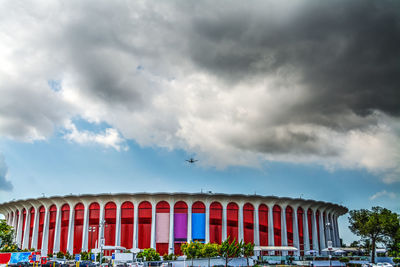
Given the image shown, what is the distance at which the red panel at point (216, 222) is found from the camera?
81.5m

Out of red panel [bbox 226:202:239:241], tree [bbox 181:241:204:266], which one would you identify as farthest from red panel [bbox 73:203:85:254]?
red panel [bbox 226:202:239:241]

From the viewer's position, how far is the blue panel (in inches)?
3182

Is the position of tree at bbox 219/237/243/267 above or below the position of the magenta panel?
below

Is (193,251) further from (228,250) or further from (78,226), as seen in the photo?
(78,226)

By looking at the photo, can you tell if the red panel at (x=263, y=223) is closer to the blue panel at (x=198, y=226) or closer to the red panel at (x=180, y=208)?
the blue panel at (x=198, y=226)

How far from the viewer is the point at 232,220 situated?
274 ft

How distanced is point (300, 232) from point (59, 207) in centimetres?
5606

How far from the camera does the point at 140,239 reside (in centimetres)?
8088

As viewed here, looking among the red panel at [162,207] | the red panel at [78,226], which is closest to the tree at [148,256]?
the red panel at [162,207]

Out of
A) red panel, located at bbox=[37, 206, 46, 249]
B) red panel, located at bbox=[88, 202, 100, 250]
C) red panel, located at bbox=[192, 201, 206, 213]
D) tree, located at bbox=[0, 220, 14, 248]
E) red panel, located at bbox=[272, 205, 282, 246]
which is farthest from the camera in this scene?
red panel, located at bbox=[37, 206, 46, 249]

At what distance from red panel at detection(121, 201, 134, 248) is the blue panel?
13.3 metres

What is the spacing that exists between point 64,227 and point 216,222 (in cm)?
3424

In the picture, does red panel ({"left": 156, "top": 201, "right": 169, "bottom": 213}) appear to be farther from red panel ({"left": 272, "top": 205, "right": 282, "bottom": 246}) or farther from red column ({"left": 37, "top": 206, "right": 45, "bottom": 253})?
red column ({"left": 37, "top": 206, "right": 45, "bottom": 253})

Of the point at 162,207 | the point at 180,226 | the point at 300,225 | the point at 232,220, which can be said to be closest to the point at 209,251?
the point at 180,226
